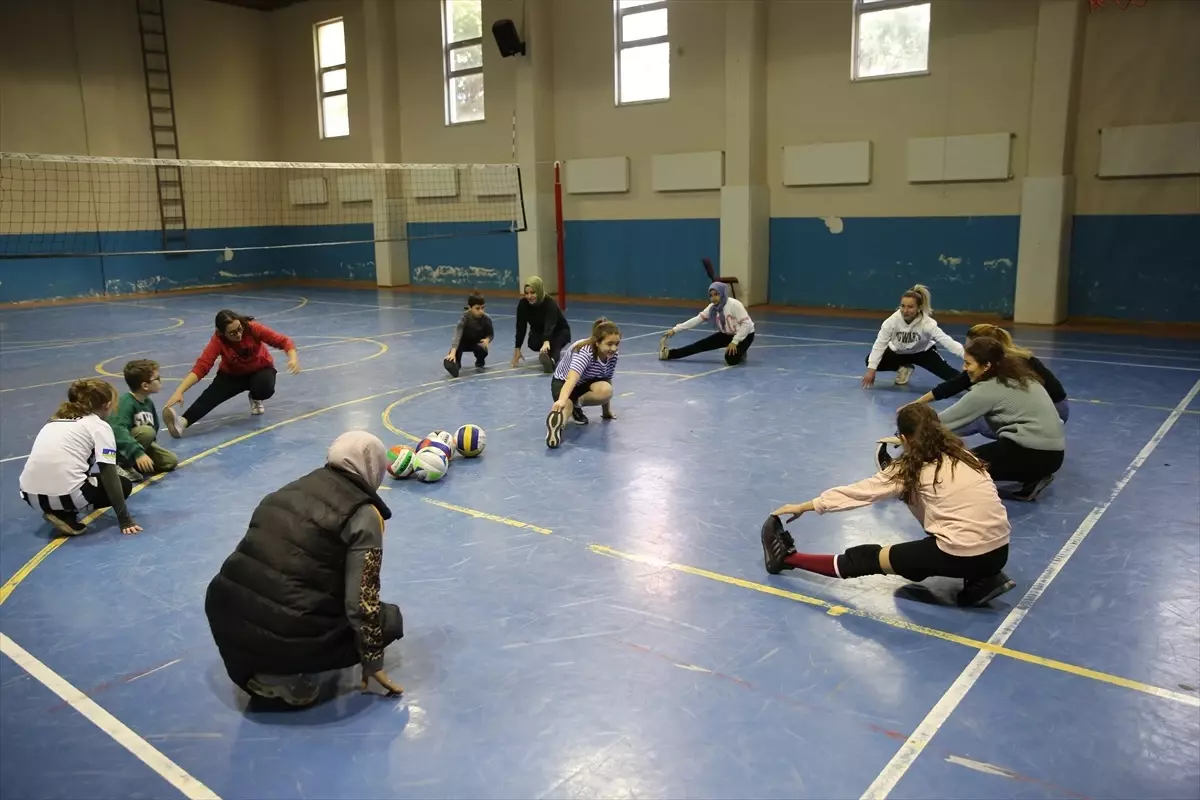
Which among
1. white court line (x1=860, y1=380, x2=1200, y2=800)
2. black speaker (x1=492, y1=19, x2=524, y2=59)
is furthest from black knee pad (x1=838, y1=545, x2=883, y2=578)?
black speaker (x1=492, y1=19, x2=524, y2=59)

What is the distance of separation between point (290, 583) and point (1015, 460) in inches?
163

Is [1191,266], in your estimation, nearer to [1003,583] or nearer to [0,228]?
[1003,583]

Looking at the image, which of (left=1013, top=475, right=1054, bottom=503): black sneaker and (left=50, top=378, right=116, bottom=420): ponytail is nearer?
(left=50, top=378, right=116, bottom=420): ponytail

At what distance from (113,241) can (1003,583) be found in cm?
2034

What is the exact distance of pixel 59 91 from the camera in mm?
18797

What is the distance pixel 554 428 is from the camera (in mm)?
6895

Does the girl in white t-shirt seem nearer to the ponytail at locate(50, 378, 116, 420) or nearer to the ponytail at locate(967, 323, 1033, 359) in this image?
the ponytail at locate(50, 378, 116, 420)

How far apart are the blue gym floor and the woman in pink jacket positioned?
0.18 metres

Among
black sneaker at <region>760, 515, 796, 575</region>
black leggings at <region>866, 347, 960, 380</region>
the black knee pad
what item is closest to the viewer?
the black knee pad

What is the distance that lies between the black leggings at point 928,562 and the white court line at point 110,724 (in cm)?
282

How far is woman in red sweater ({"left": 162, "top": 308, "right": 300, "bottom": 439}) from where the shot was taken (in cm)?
768

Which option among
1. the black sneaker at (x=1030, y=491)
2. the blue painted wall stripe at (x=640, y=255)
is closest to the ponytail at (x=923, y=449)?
the black sneaker at (x=1030, y=491)

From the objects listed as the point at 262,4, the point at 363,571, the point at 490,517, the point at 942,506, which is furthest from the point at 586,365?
the point at 262,4

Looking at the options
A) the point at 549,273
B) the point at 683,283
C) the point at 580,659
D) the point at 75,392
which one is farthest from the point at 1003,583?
the point at 549,273
